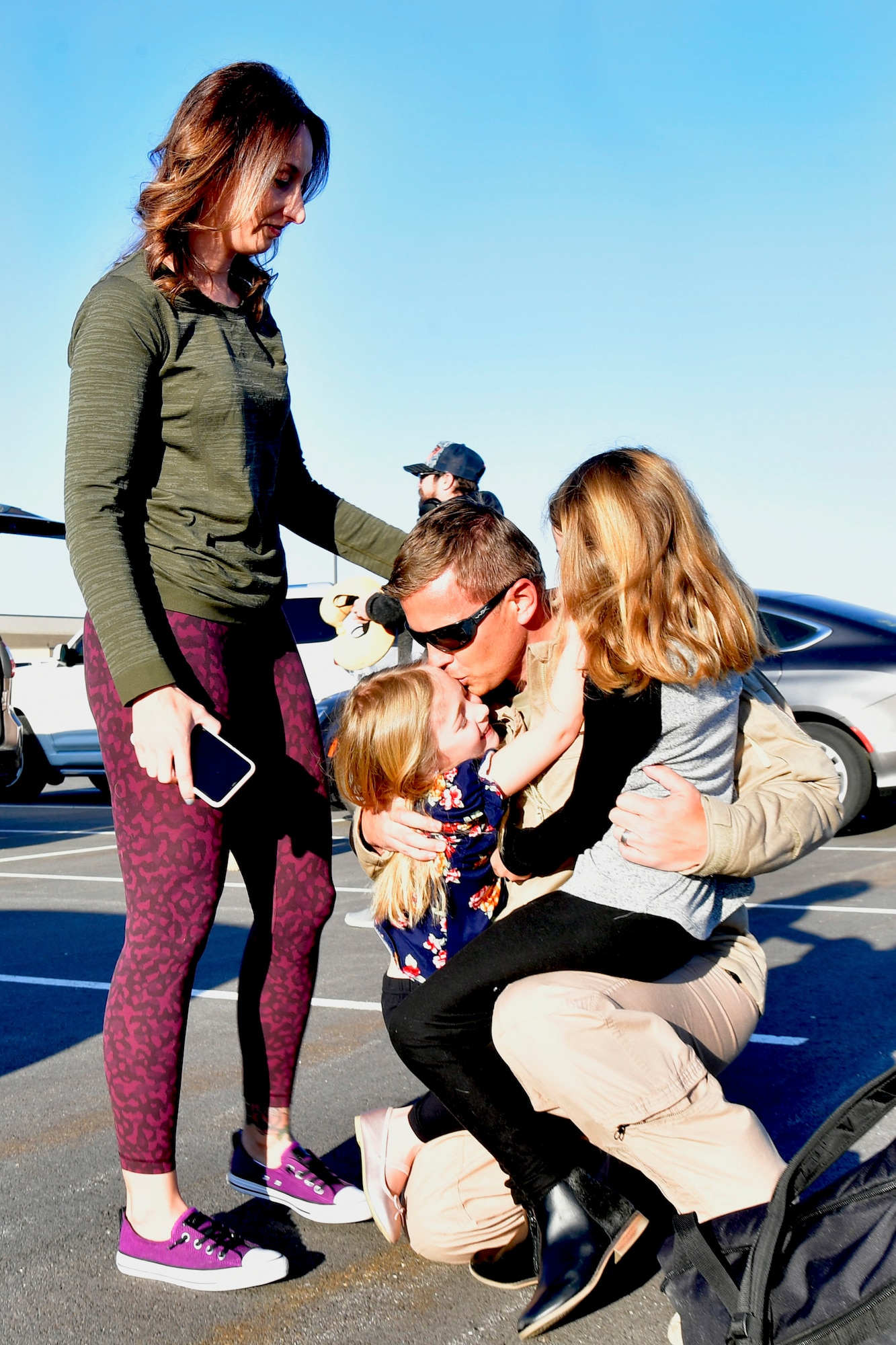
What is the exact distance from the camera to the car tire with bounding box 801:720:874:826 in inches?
293

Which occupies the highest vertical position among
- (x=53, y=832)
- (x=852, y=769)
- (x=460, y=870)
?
(x=460, y=870)

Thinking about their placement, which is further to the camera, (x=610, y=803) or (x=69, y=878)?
(x=69, y=878)

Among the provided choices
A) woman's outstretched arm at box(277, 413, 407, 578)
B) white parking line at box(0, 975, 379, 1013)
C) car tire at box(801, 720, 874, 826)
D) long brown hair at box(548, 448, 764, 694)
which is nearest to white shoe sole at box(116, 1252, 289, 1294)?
long brown hair at box(548, 448, 764, 694)

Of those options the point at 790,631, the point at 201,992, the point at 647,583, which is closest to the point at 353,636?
the point at 647,583

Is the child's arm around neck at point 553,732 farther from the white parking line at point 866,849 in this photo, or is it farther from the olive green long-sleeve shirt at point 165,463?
the white parking line at point 866,849

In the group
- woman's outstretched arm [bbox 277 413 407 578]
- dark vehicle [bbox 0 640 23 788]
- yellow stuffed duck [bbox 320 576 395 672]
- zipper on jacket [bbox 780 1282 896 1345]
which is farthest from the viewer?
dark vehicle [bbox 0 640 23 788]

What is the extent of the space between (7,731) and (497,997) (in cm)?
601

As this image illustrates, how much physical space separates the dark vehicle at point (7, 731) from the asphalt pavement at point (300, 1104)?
1.35 m

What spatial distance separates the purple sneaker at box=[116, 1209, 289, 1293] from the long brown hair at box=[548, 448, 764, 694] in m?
1.20

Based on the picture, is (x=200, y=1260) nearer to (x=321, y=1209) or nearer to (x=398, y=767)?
(x=321, y=1209)

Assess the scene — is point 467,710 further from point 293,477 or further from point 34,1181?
point 34,1181

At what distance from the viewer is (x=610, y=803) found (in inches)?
82.5

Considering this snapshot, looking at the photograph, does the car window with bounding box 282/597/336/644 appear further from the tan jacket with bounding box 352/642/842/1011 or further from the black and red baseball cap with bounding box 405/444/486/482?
the tan jacket with bounding box 352/642/842/1011

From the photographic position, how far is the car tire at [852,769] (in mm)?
7430
